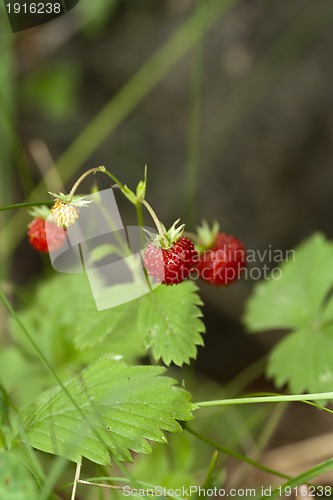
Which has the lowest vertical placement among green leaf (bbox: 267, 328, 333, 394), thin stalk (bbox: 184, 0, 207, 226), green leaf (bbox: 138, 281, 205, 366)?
green leaf (bbox: 267, 328, 333, 394)

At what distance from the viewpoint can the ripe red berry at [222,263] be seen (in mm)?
1322

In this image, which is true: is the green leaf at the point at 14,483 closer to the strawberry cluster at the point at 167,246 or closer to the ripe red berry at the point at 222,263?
the strawberry cluster at the point at 167,246

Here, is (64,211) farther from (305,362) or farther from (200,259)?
(305,362)

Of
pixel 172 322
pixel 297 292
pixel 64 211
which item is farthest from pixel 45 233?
pixel 297 292

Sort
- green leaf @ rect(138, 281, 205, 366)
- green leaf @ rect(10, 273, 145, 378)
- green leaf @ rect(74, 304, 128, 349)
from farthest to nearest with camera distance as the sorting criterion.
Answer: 1. green leaf @ rect(10, 273, 145, 378)
2. green leaf @ rect(74, 304, 128, 349)
3. green leaf @ rect(138, 281, 205, 366)

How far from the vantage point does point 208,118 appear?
9.28 feet

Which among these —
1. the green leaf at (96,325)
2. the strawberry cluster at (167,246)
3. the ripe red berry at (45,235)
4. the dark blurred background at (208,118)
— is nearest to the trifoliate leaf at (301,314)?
the strawberry cluster at (167,246)

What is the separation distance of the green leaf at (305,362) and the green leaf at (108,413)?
0.43m

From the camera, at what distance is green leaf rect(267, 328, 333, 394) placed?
4.89ft

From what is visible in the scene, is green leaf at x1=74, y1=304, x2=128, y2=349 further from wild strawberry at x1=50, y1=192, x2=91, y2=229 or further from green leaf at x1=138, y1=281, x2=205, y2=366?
wild strawberry at x1=50, y1=192, x2=91, y2=229

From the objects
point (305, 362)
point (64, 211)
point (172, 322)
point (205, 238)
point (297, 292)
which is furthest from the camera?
point (297, 292)

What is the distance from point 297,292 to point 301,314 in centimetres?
8

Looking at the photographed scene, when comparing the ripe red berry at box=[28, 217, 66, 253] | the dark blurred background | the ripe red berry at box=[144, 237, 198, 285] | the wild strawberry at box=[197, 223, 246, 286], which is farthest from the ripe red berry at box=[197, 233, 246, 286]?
the dark blurred background

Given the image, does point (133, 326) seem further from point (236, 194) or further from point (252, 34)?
point (252, 34)
